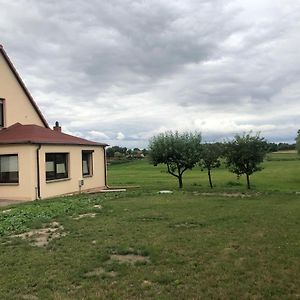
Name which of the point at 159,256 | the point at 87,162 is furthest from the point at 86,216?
the point at 87,162

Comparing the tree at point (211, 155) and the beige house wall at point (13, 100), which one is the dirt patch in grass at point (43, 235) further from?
the beige house wall at point (13, 100)

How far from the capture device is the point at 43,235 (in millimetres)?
9891

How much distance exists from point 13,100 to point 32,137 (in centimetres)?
566

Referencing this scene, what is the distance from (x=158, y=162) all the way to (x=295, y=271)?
20021 millimetres

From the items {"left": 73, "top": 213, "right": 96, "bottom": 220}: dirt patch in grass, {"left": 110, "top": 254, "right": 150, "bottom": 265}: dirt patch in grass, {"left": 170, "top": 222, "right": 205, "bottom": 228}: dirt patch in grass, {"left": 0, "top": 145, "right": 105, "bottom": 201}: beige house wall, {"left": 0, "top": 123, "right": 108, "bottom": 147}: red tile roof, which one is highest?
{"left": 0, "top": 123, "right": 108, "bottom": 147}: red tile roof

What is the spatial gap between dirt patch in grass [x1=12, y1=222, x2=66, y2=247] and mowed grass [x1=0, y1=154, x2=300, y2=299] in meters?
0.20

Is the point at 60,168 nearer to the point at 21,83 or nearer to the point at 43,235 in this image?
the point at 21,83

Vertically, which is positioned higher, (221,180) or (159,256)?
(221,180)

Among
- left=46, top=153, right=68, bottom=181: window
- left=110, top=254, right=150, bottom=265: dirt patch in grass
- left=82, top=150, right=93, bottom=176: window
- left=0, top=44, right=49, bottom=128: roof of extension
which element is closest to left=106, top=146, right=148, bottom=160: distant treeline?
left=0, top=44, right=49, bottom=128: roof of extension

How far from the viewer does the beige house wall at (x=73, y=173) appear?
2109 centimetres

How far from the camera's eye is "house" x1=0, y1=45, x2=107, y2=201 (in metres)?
20.5

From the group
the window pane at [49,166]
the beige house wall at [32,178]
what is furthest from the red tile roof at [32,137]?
the window pane at [49,166]

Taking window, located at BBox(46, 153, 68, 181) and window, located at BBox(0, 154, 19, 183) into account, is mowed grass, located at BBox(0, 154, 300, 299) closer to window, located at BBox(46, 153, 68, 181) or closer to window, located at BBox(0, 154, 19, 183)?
window, located at BBox(0, 154, 19, 183)

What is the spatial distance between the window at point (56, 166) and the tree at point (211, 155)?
8220 mm
